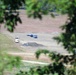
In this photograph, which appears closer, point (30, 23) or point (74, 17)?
point (74, 17)

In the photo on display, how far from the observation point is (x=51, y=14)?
229cm

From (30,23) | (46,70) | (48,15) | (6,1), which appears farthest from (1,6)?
(30,23)

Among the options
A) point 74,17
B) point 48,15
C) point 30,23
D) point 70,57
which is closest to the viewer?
point 48,15

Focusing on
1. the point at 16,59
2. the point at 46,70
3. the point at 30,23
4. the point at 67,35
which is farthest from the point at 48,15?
the point at 30,23

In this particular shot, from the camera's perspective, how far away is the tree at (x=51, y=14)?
2.25 m

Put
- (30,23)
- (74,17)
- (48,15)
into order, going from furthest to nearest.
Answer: (30,23) → (74,17) → (48,15)

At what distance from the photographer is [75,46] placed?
8.02ft

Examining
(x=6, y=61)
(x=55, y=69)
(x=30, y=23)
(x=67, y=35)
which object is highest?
(x=67, y=35)

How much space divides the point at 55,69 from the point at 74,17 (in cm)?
50

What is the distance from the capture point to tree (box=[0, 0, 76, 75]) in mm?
2246

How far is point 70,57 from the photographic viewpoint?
2723 millimetres

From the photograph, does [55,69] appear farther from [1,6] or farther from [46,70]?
Answer: [1,6]

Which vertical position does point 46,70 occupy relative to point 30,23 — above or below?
above

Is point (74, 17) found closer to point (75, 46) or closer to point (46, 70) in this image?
point (75, 46)
